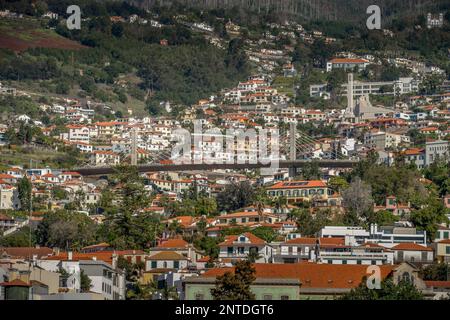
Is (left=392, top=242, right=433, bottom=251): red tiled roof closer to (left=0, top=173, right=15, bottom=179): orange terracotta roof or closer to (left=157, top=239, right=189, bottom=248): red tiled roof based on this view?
(left=157, top=239, right=189, bottom=248): red tiled roof

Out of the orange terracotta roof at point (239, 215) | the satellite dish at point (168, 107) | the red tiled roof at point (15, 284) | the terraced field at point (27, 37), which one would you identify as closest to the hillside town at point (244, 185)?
the red tiled roof at point (15, 284)

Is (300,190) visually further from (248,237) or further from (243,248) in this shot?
(243,248)

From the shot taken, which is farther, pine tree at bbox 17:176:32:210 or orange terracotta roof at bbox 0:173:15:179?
orange terracotta roof at bbox 0:173:15:179

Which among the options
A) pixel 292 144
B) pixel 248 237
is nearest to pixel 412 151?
→ pixel 292 144

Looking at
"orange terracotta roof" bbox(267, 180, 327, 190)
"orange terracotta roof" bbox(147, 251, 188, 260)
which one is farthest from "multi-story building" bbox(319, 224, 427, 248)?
"orange terracotta roof" bbox(267, 180, 327, 190)

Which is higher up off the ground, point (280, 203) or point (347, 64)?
point (347, 64)
